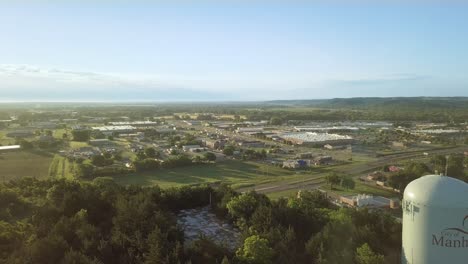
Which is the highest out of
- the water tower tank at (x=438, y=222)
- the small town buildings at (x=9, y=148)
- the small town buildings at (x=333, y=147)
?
the water tower tank at (x=438, y=222)

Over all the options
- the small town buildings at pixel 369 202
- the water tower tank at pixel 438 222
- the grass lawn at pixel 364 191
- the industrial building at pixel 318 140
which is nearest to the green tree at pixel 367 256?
the water tower tank at pixel 438 222

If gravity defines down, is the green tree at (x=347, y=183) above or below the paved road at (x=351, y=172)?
above

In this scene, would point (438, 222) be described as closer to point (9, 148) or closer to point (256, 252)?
point (256, 252)

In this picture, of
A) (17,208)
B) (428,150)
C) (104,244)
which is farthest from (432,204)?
(428,150)

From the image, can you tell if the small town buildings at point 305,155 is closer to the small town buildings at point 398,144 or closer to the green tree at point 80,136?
the small town buildings at point 398,144

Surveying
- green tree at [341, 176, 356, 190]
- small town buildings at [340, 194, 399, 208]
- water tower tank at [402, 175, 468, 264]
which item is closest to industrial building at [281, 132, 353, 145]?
green tree at [341, 176, 356, 190]

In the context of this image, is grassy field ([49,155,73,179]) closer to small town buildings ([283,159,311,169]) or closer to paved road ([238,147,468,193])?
paved road ([238,147,468,193])

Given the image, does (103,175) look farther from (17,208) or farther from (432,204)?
(432,204)
